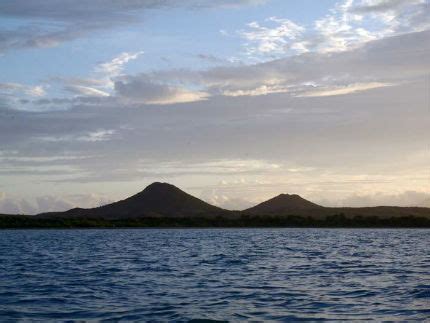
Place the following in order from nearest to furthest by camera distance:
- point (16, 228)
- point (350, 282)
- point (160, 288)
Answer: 1. point (160, 288)
2. point (350, 282)
3. point (16, 228)

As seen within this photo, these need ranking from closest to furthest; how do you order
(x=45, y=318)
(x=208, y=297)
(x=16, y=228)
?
(x=45, y=318) < (x=208, y=297) < (x=16, y=228)

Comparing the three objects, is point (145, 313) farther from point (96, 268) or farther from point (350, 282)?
point (96, 268)

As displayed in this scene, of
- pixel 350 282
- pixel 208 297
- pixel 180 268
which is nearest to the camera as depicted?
pixel 208 297

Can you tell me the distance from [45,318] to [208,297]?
23.7ft

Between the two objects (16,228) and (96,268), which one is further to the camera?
(16,228)

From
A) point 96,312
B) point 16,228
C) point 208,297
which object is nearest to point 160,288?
point 208,297

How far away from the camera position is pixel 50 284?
3381 cm

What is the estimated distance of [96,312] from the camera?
25.0 m

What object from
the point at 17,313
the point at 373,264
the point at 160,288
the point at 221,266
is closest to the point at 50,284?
the point at 160,288

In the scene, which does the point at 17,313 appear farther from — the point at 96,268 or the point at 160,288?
the point at 96,268

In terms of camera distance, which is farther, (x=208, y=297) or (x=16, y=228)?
(x=16, y=228)

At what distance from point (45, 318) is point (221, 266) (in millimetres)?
21415

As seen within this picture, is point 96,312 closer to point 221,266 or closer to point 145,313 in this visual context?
point 145,313

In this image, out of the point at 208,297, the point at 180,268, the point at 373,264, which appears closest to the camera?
the point at 208,297
